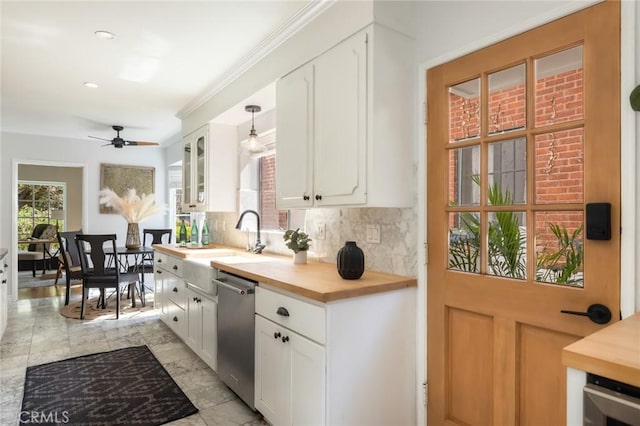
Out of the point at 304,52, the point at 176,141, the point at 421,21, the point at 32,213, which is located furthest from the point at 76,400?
the point at 32,213

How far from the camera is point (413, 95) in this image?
81.6 inches

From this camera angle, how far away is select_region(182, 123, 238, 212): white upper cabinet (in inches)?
157

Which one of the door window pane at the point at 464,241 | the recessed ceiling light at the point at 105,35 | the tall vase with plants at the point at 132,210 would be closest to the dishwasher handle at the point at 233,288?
the door window pane at the point at 464,241

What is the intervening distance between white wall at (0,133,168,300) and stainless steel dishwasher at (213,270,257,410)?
4.89 meters

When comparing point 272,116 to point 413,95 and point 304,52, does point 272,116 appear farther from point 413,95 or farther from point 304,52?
point 413,95

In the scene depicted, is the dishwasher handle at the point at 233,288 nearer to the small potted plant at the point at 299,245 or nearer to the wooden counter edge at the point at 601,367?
the small potted plant at the point at 299,245

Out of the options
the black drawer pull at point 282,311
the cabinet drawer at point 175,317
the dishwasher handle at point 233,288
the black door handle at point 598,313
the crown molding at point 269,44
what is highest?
the crown molding at point 269,44

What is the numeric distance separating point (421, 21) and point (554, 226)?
1.29m

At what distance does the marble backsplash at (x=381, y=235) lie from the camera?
209cm

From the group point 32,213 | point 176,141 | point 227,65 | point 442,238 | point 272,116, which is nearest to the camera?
point 442,238

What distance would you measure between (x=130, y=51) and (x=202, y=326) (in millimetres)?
2257

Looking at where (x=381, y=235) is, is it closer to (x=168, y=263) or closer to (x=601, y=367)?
(x=601, y=367)

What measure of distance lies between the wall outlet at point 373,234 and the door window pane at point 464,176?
0.52 meters

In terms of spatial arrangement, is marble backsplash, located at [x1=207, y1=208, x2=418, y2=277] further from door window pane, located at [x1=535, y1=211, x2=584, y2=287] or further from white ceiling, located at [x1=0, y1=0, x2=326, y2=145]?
white ceiling, located at [x1=0, y1=0, x2=326, y2=145]
